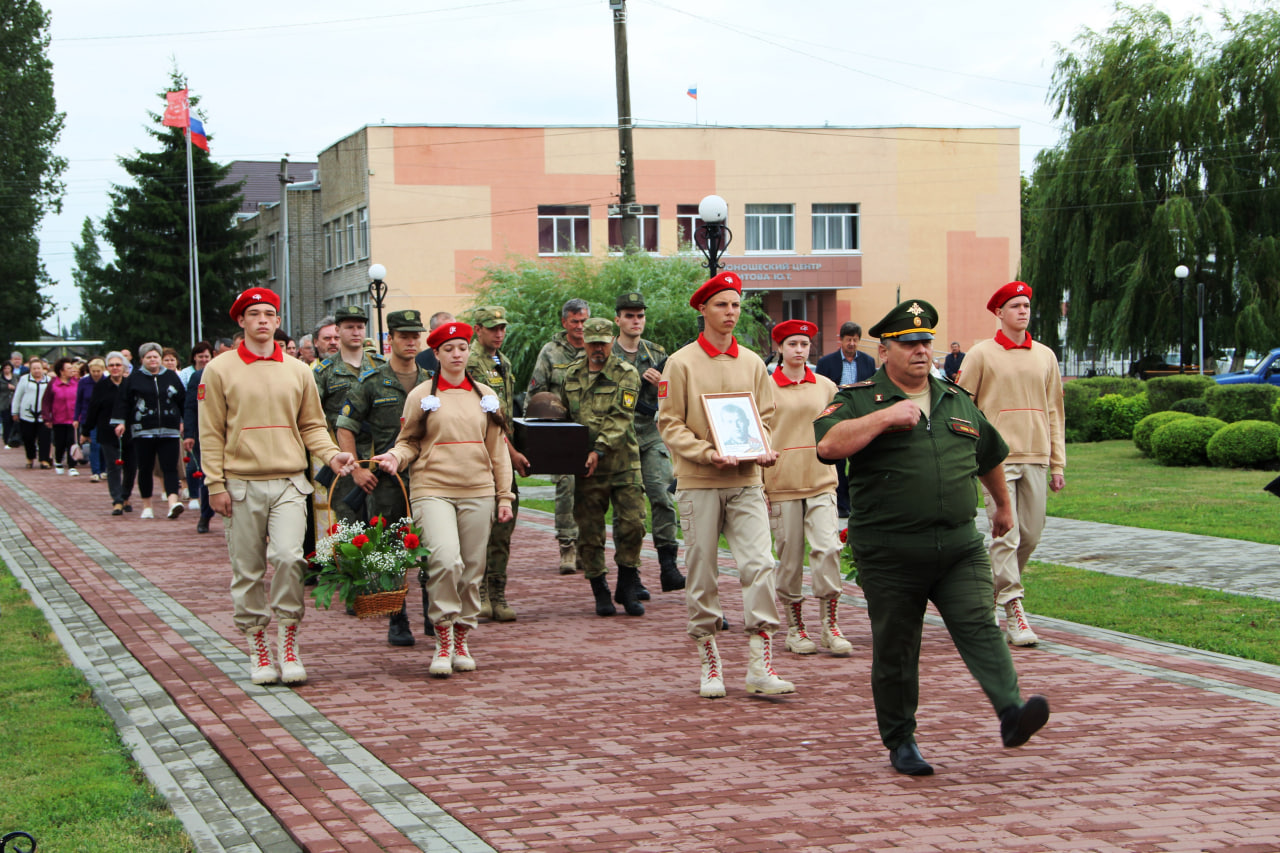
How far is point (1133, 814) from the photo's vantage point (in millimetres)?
4809

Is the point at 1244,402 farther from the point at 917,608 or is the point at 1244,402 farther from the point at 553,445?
the point at 917,608

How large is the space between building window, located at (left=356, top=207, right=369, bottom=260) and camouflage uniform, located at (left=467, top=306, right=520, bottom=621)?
4062 cm

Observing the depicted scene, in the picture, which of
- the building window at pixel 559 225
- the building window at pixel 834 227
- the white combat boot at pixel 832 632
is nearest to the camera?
the white combat boot at pixel 832 632

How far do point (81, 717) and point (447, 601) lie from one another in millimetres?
1970

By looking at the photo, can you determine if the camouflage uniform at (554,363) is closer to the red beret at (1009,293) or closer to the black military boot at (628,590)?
the black military boot at (628,590)

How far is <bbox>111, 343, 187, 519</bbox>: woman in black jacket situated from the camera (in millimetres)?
16016

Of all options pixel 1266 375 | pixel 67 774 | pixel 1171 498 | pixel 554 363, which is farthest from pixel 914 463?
pixel 1266 375

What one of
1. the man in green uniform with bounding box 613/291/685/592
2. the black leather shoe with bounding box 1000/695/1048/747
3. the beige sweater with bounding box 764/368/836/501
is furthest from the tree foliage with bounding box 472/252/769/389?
the black leather shoe with bounding box 1000/695/1048/747

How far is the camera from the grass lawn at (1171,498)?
13.5 m

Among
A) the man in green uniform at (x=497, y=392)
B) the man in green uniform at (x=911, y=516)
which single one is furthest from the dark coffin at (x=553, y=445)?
the man in green uniform at (x=911, y=516)

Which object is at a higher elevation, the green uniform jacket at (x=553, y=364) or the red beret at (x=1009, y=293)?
the red beret at (x=1009, y=293)

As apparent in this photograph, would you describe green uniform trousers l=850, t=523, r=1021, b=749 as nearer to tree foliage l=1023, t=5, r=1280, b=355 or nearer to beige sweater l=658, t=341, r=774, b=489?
beige sweater l=658, t=341, r=774, b=489

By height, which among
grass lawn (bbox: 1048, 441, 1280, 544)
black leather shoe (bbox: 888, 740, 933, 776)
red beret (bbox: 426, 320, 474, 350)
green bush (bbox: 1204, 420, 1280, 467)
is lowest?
black leather shoe (bbox: 888, 740, 933, 776)

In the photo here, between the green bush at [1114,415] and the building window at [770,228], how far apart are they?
84.4 feet
